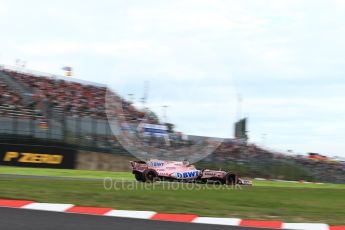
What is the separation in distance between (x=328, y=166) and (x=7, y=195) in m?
22.2

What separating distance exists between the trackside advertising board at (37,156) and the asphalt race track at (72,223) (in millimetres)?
13490

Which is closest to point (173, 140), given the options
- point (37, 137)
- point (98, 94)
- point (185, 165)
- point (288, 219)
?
point (185, 165)

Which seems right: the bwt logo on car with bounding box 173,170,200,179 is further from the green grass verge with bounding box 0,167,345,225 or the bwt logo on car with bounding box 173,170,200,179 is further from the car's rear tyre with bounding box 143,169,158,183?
the green grass verge with bounding box 0,167,345,225

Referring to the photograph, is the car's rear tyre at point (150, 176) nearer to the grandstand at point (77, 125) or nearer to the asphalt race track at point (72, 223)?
the asphalt race track at point (72, 223)

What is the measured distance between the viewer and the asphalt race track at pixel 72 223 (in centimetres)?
588

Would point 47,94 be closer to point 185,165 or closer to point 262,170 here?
point 262,170

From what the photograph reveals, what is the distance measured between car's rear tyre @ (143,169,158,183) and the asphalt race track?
618 cm

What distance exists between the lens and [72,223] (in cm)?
611

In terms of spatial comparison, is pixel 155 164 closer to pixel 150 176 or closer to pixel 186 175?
pixel 150 176

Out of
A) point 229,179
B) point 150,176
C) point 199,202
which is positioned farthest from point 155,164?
point 199,202

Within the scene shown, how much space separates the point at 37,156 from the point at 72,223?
14848 mm

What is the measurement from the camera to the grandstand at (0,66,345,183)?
20750 millimetres

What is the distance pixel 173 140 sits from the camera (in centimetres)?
1334

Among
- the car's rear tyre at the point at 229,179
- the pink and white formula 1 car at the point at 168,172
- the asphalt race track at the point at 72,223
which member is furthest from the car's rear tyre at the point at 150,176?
the asphalt race track at the point at 72,223
